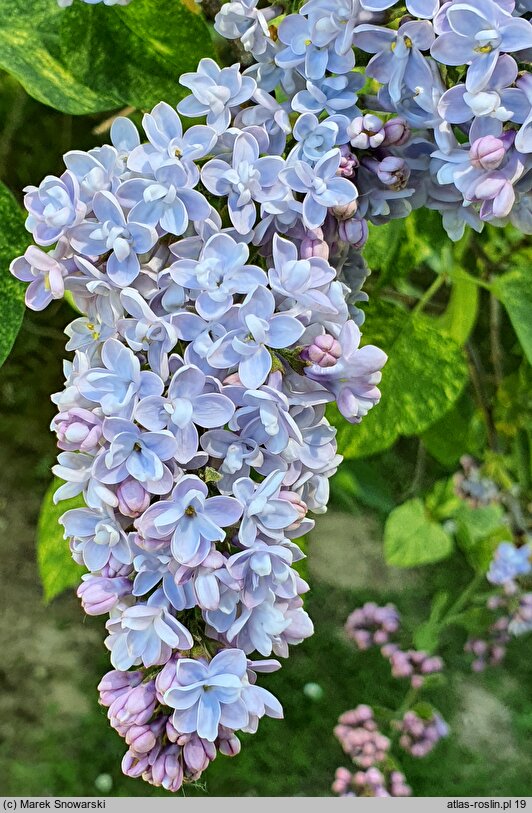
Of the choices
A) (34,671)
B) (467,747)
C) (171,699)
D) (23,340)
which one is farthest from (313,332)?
(467,747)

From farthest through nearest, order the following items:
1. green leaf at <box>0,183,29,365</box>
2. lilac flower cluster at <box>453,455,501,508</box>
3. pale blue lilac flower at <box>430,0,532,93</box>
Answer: lilac flower cluster at <box>453,455,501,508</box>
green leaf at <box>0,183,29,365</box>
pale blue lilac flower at <box>430,0,532,93</box>

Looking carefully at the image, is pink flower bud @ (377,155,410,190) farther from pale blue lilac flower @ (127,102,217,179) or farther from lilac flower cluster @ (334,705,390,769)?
lilac flower cluster @ (334,705,390,769)

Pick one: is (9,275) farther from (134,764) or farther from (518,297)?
(518,297)

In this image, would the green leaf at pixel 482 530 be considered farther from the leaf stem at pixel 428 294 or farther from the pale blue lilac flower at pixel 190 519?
the pale blue lilac flower at pixel 190 519

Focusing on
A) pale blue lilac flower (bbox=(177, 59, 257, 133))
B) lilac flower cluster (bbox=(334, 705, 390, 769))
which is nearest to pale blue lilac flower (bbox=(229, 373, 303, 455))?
pale blue lilac flower (bbox=(177, 59, 257, 133))

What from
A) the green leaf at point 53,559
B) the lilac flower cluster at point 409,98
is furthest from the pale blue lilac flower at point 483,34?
the green leaf at point 53,559

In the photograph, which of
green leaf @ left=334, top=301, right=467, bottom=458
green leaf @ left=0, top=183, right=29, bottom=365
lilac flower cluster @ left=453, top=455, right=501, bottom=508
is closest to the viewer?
green leaf @ left=0, top=183, right=29, bottom=365
